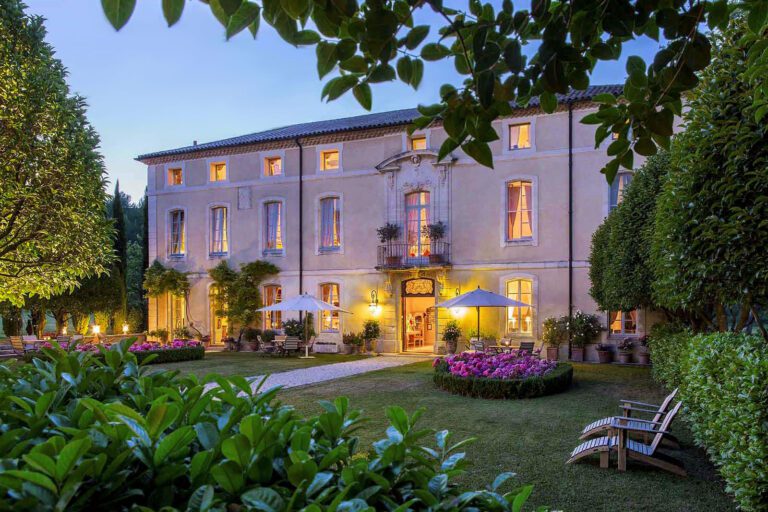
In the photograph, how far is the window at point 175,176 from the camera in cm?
2309

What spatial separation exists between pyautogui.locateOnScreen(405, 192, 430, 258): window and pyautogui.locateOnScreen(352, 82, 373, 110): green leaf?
55.4ft

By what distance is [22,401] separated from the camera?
65.4 inches

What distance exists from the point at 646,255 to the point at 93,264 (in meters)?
11.6

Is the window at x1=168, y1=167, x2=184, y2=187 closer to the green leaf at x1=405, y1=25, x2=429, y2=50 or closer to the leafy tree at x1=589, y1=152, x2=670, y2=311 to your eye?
the leafy tree at x1=589, y1=152, x2=670, y2=311

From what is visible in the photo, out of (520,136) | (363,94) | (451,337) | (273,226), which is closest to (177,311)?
(273,226)

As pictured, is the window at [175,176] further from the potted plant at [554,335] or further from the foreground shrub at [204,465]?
the foreground shrub at [204,465]

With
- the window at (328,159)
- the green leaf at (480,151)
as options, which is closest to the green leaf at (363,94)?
the green leaf at (480,151)

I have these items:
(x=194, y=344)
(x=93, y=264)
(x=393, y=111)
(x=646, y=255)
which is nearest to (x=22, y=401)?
(x=93, y=264)

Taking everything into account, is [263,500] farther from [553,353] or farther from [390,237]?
[390,237]

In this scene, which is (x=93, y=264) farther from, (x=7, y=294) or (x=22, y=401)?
(x=22, y=401)

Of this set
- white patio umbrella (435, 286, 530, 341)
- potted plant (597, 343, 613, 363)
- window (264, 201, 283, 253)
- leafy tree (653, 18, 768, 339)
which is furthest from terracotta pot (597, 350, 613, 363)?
window (264, 201, 283, 253)

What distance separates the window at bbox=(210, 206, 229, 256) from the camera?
22.1 meters

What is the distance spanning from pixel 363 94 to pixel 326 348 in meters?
18.5

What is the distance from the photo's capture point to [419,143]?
19031mm
